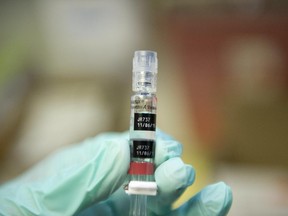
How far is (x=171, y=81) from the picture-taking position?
4.92 feet

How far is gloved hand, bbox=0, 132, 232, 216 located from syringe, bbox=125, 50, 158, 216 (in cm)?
3

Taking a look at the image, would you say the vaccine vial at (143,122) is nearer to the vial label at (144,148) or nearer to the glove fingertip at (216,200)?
the vial label at (144,148)

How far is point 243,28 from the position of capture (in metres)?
1.48

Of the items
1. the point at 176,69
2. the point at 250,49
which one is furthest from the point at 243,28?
the point at 176,69

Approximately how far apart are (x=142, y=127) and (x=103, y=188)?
0.51 feet

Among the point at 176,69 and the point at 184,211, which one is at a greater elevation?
the point at 176,69

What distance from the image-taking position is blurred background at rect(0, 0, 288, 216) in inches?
57.1

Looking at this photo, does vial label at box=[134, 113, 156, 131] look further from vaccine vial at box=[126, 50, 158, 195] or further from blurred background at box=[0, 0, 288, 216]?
blurred background at box=[0, 0, 288, 216]

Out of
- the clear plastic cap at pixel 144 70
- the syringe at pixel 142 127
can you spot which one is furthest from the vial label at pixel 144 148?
the clear plastic cap at pixel 144 70

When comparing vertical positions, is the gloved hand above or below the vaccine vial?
below

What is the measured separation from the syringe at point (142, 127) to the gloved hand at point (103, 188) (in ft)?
0.09

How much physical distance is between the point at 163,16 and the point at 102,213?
72 centimetres

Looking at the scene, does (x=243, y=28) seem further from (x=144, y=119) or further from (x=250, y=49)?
(x=144, y=119)

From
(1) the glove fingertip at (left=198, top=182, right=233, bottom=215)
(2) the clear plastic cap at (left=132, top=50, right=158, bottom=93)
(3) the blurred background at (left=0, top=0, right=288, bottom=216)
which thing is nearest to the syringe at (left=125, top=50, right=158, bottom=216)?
(2) the clear plastic cap at (left=132, top=50, right=158, bottom=93)
